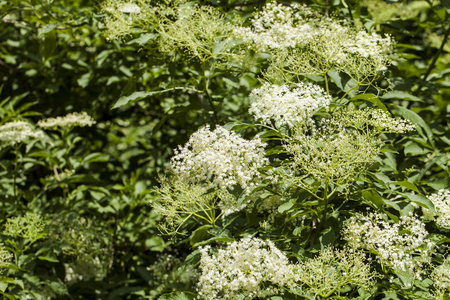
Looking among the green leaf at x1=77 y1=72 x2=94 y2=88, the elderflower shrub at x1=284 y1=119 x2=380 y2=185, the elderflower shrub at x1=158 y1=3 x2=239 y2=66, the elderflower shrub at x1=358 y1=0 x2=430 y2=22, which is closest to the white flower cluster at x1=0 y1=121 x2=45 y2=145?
the green leaf at x1=77 y1=72 x2=94 y2=88

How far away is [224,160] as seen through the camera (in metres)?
2.33

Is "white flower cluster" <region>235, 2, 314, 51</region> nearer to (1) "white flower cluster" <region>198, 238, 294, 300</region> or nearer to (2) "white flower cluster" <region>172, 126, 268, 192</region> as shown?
(2) "white flower cluster" <region>172, 126, 268, 192</region>

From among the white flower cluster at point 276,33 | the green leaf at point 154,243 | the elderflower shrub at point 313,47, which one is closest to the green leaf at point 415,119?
the elderflower shrub at point 313,47

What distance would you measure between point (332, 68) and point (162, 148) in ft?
6.72

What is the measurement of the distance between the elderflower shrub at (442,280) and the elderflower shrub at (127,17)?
7.02 feet

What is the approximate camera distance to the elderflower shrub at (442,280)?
2.15 metres

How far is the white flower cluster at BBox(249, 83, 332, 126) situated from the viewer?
240cm

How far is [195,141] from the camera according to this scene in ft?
8.09

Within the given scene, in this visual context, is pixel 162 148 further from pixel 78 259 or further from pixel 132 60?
pixel 78 259

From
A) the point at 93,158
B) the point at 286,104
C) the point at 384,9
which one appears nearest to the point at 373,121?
the point at 286,104

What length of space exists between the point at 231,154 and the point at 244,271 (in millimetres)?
569

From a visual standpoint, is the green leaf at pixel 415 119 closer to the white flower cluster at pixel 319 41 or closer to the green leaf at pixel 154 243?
the white flower cluster at pixel 319 41

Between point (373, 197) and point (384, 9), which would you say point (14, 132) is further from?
point (384, 9)

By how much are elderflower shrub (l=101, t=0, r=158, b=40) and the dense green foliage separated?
0.6 inches
